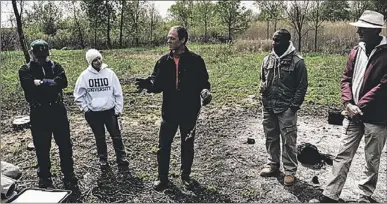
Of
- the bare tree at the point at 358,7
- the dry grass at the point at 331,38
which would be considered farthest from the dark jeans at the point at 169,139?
the bare tree at the point at 358,7

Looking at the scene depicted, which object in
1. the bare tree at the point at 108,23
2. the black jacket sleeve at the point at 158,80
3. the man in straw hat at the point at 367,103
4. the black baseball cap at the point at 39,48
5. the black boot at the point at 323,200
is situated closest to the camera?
the man in straw hat at the point at 367,103

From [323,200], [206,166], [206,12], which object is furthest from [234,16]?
[323,200]

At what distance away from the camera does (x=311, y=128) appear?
645cm

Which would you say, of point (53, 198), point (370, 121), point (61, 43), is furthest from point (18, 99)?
point (61, 43)

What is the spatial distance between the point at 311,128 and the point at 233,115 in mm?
1416

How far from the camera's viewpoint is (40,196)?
3572 millimetres

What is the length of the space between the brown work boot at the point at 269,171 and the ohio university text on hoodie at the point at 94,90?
1828mm

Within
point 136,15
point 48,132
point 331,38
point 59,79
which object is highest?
point 136,15

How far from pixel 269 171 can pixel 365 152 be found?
1.16 m

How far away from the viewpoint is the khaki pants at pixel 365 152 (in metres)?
3.69

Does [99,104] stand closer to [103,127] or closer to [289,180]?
[103,127]

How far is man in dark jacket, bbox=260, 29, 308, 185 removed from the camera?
4184 mm

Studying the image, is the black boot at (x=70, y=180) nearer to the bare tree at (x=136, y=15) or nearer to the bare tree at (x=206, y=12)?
the bare tree at (x=136, y=15)

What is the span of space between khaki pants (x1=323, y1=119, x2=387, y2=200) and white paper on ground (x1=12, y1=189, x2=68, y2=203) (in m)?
2.37
